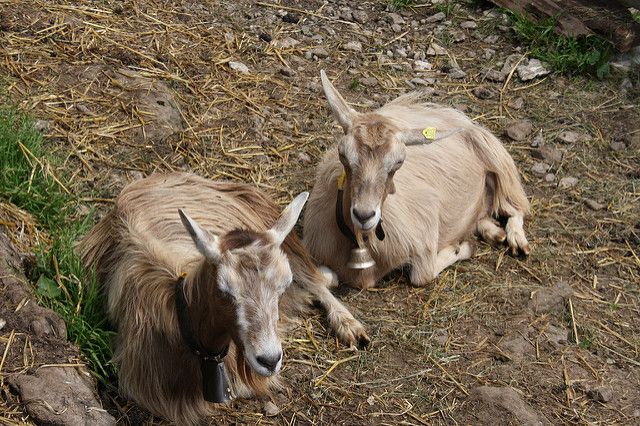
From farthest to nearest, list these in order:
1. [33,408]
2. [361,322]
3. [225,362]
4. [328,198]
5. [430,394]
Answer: [328,198] → [361,322] → [430,394] → [225,362] → [33,408]

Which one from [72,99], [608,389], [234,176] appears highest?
[72,99]

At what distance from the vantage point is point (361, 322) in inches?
234

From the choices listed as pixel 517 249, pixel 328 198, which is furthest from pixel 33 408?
pixel 517 249

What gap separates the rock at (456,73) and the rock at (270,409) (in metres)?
3.83

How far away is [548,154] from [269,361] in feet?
12.6

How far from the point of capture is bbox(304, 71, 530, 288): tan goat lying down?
5.81 m

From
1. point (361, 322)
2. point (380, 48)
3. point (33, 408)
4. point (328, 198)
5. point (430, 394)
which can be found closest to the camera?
point (33, 408)

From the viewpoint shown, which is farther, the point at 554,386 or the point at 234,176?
the point at 234,176

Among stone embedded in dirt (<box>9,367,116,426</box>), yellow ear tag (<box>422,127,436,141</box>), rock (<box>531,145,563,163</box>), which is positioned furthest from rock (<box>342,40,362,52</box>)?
stone embedded in dirt (<box>9,367,116,426</box>)

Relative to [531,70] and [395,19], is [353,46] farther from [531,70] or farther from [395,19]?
[531,70]

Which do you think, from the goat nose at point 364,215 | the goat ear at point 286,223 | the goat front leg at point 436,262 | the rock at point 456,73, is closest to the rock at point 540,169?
the goat front leg at point 436,262

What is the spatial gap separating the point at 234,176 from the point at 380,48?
2.19 metres

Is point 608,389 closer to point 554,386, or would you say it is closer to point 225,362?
point 554,386

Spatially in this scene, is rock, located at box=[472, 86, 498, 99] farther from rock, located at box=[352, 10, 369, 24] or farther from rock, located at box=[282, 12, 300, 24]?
rock, located at box=[282, 12, 300, 24]
